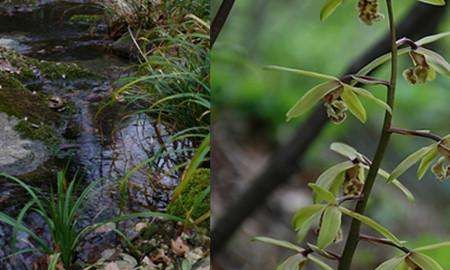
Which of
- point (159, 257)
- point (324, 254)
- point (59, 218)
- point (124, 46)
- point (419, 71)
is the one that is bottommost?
point (159, 257)

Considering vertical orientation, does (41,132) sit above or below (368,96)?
below

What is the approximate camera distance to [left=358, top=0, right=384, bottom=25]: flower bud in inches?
43.2

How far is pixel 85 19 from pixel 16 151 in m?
0.33

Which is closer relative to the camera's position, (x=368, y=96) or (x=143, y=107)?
(x=368, y=96)

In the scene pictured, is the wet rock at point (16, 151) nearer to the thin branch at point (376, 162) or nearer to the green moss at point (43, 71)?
the green moss at point (43, 71)

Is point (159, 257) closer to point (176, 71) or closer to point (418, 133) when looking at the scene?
point (176, 71)

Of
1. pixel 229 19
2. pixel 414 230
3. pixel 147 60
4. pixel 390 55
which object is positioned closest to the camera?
pixel 390 55

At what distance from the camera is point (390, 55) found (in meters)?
1.12

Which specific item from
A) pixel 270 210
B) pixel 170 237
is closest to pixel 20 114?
pixel 170 237

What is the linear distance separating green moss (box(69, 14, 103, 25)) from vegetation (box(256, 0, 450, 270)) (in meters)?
0.55

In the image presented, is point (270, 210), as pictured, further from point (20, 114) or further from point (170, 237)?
point (20, 114)

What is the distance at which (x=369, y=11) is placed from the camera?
1.10 meters

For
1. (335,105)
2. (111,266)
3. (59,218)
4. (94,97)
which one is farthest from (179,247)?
(335,105)

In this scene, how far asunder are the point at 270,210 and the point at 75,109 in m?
0.49
